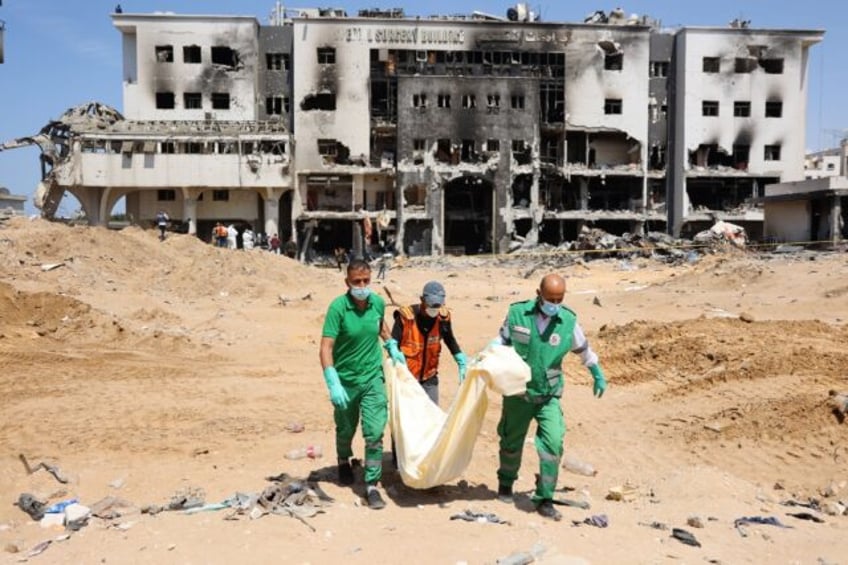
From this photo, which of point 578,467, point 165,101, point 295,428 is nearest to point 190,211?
point 165,101

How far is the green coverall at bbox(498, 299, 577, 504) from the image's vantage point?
5410 mm

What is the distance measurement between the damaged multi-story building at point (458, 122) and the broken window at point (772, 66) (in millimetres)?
82

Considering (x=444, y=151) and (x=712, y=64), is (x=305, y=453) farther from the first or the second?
(x=712, y=64)

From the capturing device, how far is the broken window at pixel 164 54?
4469 centimetres

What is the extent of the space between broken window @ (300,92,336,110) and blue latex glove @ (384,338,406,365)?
41.2m

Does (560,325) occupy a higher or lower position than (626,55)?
lower

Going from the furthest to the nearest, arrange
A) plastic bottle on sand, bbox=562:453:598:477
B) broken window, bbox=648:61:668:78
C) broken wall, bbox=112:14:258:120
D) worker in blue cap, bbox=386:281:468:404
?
1. broken window, bbox=648:61:668:78
2. broken wall, bbox=112:14:258:120
3. plastic bottle on sand, bbox=562:453:598:477
4. worker in blue cap, bbox=386:281:468:404

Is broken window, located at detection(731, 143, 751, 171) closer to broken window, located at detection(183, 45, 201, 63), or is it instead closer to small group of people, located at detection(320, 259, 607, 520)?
broken window, located at detection(183, 45, 201, 63)

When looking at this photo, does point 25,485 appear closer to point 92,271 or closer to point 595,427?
point 595,427

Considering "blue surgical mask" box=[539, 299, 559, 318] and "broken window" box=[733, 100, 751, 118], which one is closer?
"blue surgical mask" box=[539, 299, 559, 318]

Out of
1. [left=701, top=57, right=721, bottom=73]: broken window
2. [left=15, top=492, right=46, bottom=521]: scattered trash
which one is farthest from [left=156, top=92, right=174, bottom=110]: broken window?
[left=15, top=492, right=46, bottom=521]: scattered trash

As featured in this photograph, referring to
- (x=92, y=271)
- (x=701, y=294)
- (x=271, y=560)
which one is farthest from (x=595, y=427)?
(x=92, y=271)

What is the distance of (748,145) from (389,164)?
23.2 metres

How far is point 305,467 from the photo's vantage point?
6.64 meters
